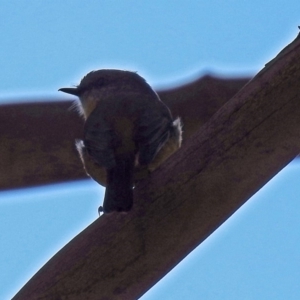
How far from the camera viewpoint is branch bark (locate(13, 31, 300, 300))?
7.69 ft

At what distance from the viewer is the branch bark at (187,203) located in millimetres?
2344

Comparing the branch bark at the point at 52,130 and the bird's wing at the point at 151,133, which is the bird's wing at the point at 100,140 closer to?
the bird's wing at the point at 151,133

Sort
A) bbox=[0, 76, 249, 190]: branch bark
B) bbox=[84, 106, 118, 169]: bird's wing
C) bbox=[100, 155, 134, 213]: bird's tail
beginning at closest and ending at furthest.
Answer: bbox=[100, 155, 134, 213]: bird's tail < bbox=[84, 106, 118, 169]: bird's wing < bbox=[0, 76, 249, 190]: branch bark

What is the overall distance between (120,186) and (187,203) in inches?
20.0

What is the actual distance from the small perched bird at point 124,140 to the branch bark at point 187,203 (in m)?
0.14

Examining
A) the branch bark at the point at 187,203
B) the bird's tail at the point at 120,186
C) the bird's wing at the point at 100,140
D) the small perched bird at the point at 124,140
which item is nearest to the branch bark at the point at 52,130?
the small perched bird at the point at 124,140

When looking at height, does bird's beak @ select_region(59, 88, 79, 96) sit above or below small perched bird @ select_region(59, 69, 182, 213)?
above

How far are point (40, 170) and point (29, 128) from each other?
22cm

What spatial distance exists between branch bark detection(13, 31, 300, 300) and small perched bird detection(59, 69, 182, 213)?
14 cm

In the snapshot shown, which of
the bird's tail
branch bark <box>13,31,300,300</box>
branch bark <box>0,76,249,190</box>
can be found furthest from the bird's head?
branch bark <box>13,31,300,300</box>

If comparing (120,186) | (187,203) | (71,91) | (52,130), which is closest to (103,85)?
(71,91)

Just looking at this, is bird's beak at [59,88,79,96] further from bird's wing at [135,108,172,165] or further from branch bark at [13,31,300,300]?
branch bark at [13,31,300,300]

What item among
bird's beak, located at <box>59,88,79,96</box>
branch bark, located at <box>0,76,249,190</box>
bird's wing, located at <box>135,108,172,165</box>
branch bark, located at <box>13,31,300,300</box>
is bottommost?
branch bark, located at <box>13,31,300,300</box>

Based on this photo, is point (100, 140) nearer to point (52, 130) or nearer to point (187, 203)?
point (52, 130)
